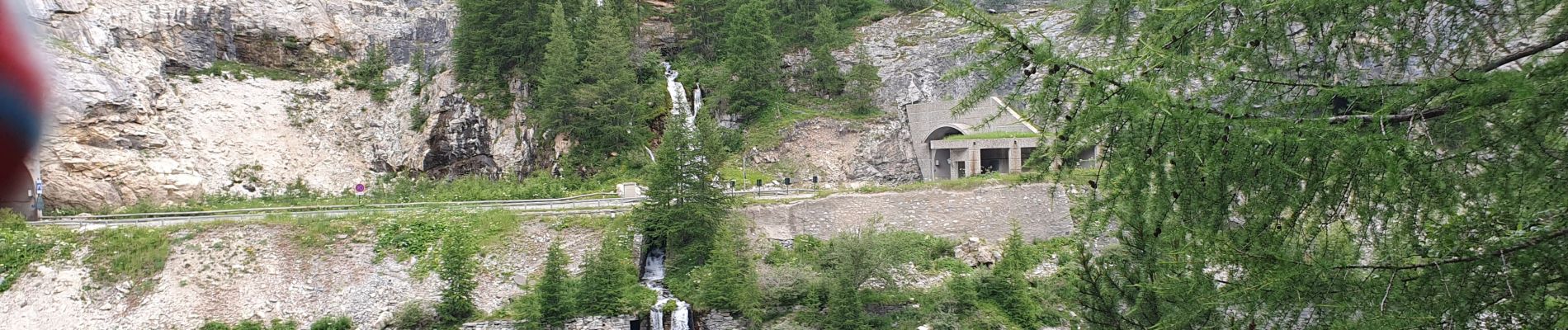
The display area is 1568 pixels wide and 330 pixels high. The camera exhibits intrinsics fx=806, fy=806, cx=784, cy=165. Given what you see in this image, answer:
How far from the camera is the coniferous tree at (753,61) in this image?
94.6 ft

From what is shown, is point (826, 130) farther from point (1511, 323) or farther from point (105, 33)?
point (1511, 323)

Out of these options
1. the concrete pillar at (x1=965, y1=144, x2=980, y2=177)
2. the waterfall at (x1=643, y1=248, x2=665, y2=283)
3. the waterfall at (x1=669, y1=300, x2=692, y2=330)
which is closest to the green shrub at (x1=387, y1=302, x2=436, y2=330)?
the waterfall at (x1=643, y1=248, x2=665, y2=283)

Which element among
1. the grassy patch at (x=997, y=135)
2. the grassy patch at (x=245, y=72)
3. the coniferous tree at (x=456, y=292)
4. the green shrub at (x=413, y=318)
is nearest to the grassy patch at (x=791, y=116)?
the grassy patch at (x=997, y=135)

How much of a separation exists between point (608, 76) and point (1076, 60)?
22846 millimetres

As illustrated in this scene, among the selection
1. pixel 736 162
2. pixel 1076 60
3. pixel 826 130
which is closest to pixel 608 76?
pixel 736 162

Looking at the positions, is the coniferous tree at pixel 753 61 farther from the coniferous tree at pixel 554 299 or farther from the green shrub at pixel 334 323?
the green shrub at pixel 334 323

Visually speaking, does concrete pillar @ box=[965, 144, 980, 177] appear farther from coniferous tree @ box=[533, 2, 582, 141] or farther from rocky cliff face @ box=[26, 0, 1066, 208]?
coniferous tree @ box=[533, 2, 582, 141]

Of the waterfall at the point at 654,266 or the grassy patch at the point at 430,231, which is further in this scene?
the waterfall at the point at 654,266

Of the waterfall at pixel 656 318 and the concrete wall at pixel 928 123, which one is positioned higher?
the concrete wall at pixel 928 123

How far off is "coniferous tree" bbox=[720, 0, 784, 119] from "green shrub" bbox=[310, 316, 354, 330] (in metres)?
15.8

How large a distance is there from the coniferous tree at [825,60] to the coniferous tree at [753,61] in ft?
4.49

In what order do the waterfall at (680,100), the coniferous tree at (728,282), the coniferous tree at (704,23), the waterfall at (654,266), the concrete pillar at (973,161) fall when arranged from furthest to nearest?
the coniferous tree at (704,23), the waterfall at (680,100), the concrete pillar at (973,161), the waterfall at (654,266), the coniferous tree at (728,282)

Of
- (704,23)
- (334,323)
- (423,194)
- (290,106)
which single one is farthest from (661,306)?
(290,106)

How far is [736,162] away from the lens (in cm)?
2641
